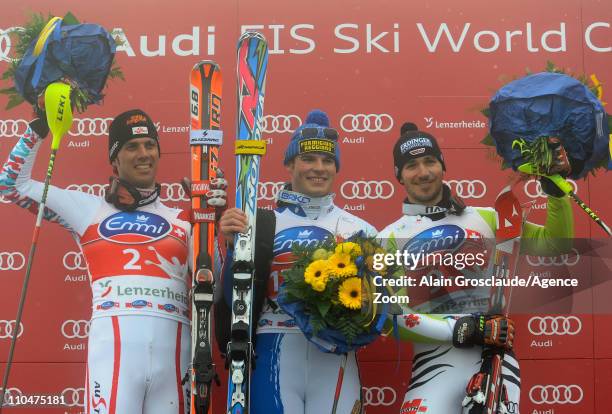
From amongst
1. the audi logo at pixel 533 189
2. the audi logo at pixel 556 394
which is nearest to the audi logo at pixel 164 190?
the audi logo at pixel 533 189

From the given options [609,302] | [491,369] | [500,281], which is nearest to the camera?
[491,369]

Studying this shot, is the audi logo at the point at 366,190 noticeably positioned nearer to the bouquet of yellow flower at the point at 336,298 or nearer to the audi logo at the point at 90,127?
the bouquet of yellow flower at the point at 336,298

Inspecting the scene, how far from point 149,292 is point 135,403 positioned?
1.80ft

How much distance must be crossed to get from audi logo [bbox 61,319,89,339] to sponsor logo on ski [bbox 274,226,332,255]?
125 cm

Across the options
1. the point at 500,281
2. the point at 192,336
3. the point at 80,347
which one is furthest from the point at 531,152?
the point at 80,347

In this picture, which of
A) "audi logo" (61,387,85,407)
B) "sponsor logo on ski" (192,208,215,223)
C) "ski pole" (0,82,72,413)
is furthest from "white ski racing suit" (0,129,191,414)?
"audi logo" (61,387,85,407)

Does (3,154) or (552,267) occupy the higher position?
(3,154)

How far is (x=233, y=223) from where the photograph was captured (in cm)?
381

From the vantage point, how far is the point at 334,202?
455cm

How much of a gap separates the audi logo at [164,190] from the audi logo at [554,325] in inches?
82.6

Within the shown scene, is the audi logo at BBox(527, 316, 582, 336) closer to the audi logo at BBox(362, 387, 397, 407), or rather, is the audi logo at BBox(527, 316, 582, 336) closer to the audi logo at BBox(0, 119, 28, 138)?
the audi logo at BBox(362, 387, 397, 407)

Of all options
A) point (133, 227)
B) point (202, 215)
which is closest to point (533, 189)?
point (202, 215)

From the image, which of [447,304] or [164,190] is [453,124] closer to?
[447,304]

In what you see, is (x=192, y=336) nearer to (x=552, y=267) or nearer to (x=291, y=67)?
(x=291, y=67)
